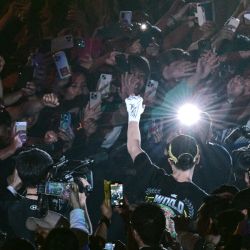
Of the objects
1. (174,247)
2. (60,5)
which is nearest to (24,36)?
(60,5)

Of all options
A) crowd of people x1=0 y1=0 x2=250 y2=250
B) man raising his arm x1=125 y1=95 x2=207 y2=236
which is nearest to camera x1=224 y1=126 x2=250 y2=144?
crowd of people x1=0 y1=0 x2=250 y2=250

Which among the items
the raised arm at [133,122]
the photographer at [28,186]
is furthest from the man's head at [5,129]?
the photographer at [28,186]

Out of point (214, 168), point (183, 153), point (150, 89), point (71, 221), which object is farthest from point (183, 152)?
point (150, 89)

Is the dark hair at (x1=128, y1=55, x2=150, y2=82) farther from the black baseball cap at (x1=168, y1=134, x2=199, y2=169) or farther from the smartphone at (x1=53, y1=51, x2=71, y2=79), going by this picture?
the black baseball cap at (x1=168, y1=134, x2=199, y2=169)

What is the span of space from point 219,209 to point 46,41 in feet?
13.0

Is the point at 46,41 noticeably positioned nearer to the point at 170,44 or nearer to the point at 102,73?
the point at 102,73

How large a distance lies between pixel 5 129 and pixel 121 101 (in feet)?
4.44

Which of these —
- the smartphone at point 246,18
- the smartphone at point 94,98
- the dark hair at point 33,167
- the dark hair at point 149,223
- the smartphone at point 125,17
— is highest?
the smartphone at point 246,18

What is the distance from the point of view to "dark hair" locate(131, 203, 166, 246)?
2512 mm

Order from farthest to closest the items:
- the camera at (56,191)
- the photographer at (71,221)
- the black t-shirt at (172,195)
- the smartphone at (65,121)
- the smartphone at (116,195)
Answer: the smartphone at (65,121) < the black t-shirt at (172,195) < the camera at (56,191) < the smartphone at (116,195) < the photographer at (71,221)

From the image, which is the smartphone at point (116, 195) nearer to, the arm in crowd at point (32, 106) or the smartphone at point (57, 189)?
the smartphone at point (57, 189)

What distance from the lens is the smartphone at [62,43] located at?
19.1 feet

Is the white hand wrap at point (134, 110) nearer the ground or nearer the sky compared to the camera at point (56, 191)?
nearer the sky

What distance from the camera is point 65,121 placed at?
5.23m
